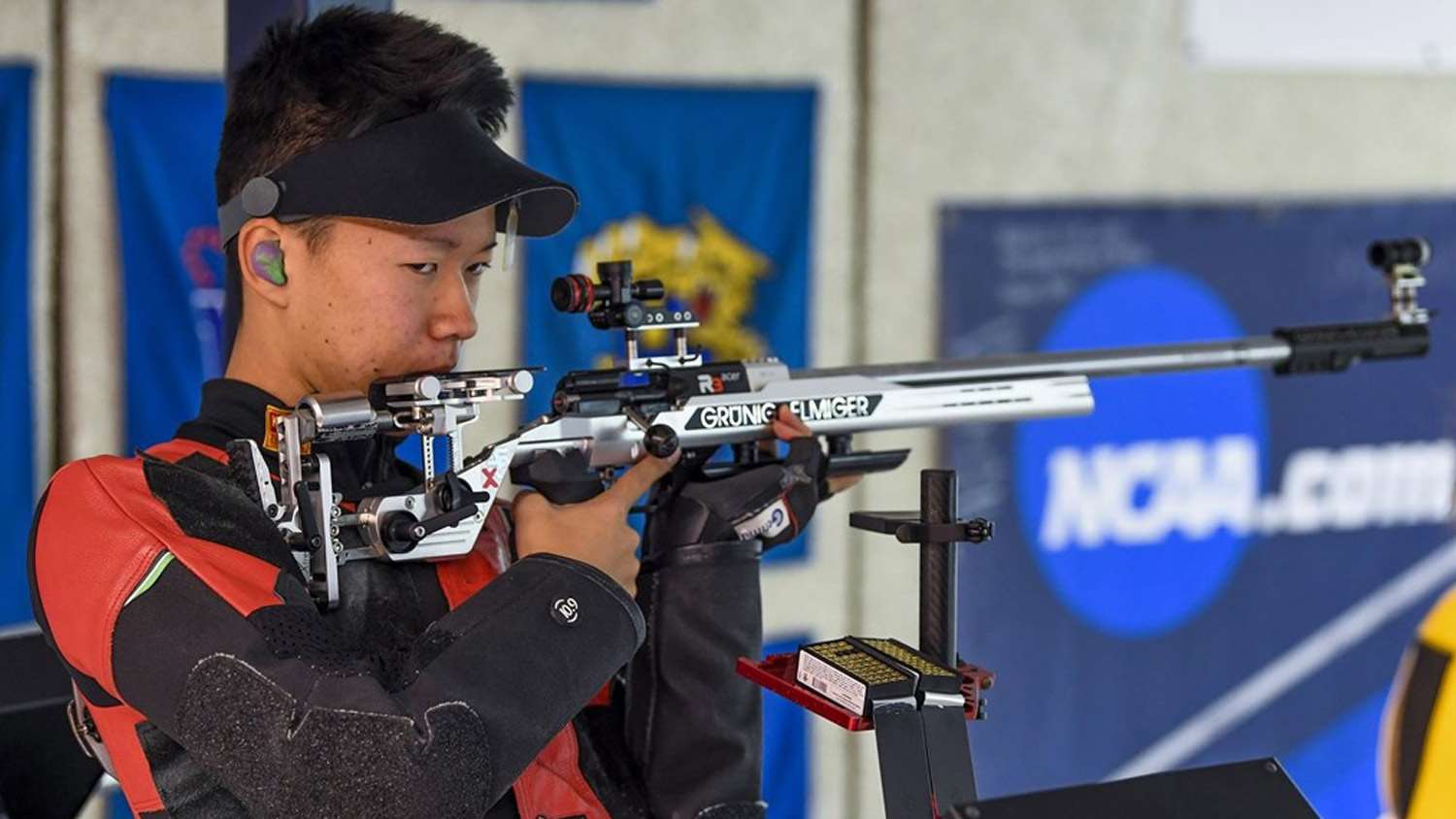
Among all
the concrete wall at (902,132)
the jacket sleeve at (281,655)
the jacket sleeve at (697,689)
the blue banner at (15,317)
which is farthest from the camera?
the concrete wall at (902,132)

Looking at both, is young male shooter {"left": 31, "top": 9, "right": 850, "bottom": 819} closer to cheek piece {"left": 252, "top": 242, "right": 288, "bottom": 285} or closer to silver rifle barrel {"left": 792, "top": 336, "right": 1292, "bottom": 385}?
cheek piece {"left": 252, "top": 242, "right": 288, "bottom": 285}

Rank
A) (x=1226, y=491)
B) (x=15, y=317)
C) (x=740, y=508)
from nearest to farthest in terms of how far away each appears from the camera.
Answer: (x=740, y=508) → (x=15, y=317) → (x=1226, y=491)

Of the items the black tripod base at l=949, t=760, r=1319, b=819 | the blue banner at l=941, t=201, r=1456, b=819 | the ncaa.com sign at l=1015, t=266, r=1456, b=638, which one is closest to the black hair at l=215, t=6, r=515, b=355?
the black tripod base at l=949, t=760, r=1319, b=819

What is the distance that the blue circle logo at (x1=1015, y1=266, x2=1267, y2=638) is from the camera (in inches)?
162

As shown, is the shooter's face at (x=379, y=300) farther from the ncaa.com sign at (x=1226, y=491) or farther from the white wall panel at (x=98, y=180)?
the ncaa.com sign at (x=1226, y=491)

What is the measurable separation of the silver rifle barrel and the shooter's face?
1.68 feet

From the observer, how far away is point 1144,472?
4.21 meters

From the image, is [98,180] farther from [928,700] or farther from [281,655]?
[928,700]

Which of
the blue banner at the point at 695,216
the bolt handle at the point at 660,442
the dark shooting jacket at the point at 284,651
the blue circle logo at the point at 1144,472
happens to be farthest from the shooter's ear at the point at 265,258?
the blue circle logo at the point at 1144,472

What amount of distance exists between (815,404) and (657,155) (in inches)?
67.9

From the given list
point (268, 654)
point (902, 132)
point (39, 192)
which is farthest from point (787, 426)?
point (902, 132)

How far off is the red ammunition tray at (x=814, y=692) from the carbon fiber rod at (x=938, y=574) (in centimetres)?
5

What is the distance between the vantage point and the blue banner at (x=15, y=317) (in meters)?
2.98

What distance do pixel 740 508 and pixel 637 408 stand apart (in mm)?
164
